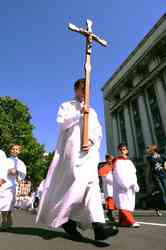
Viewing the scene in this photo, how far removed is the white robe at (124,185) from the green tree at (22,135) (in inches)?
950

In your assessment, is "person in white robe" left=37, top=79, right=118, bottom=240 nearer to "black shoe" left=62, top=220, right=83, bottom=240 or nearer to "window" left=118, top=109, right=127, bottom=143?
"black shoe" left=62, top=220, right=83, bottom=240

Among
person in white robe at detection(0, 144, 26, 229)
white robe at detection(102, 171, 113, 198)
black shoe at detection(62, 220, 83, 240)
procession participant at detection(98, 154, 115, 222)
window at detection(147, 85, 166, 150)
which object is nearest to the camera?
black shoe at detection(62, 220, 83, 240)

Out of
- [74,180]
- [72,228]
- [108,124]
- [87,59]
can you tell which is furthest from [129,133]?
[74,180]

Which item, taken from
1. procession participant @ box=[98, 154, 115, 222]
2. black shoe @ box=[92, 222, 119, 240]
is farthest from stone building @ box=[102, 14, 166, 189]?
black shoe @ box=[92, 222, 119, 240]

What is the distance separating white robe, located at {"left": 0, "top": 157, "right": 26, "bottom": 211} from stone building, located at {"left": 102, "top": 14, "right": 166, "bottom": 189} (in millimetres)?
23816

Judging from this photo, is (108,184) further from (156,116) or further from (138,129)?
(138,129)

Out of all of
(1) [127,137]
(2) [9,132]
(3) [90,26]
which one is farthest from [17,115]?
(3) [90,26]

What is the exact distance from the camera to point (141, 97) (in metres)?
33.6

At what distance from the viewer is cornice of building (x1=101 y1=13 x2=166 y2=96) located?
30078 mm

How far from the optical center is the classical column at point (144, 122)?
1205 inches

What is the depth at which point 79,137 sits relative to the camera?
139 inches

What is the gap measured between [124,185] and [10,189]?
2.24 m

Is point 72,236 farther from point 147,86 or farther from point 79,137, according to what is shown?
point 147,86

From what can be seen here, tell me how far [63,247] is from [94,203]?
586 millimetres
